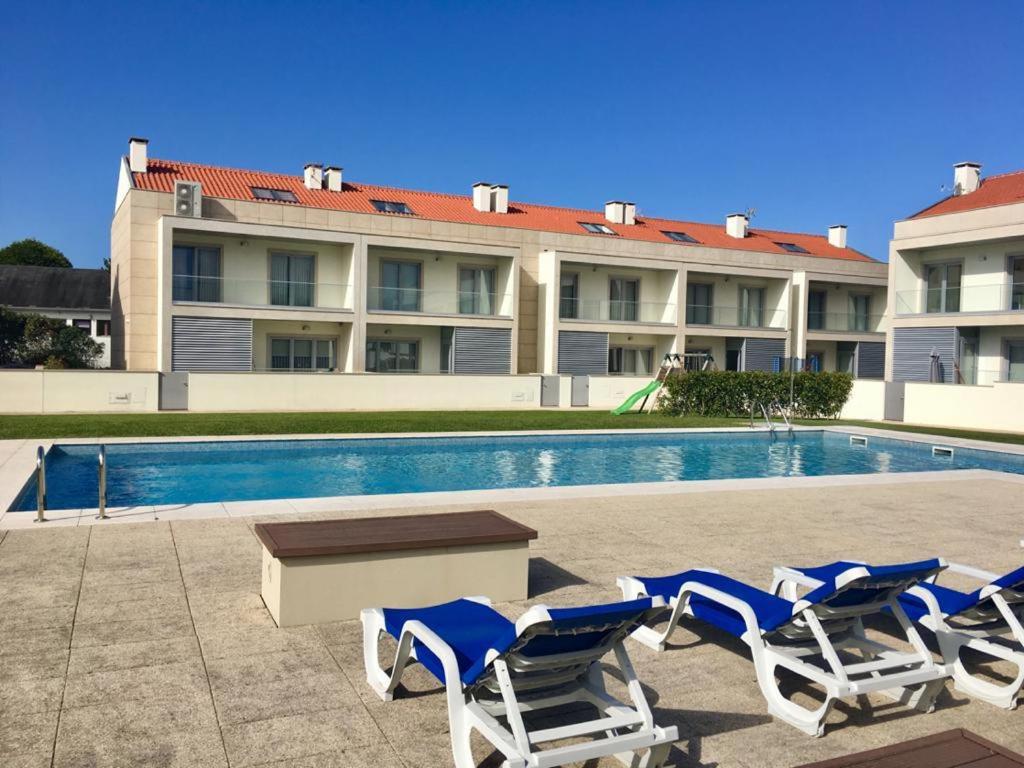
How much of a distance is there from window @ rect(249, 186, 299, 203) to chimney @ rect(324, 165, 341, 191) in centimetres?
231

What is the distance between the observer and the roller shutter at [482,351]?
31391 millimetres

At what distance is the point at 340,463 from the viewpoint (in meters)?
16.7

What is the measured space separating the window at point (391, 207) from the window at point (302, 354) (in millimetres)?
6143

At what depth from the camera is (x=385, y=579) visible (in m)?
5.99

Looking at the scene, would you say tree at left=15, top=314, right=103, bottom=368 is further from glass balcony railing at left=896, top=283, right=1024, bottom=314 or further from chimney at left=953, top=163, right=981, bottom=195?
chimney at left=953, top=163, right=981, bottom=195

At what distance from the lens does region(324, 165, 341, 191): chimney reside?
3397 cm

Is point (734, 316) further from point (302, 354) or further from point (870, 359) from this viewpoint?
point (302, 354)

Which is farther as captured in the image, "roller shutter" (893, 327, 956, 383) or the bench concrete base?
"roller shutter" (893, 327, 956, 383)

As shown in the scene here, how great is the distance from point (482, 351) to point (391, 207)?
721 cm

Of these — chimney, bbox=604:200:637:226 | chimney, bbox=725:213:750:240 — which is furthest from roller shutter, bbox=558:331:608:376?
chimney, bbox=725:213:750:240

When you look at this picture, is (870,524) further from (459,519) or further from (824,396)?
(824,396)

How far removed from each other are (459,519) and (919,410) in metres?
25.1

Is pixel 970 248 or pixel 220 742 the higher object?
pixel 970 248

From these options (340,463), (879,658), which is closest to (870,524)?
(879,658)
